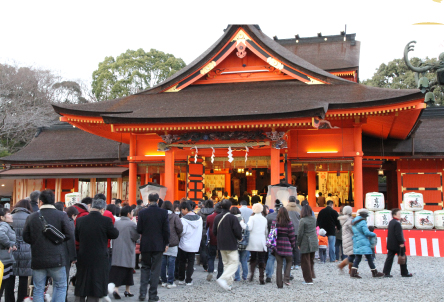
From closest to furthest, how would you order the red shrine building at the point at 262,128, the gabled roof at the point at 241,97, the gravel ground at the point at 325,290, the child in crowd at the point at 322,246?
the gravel ground at the point at 325,290
the child in crowd at the point at 322,246
the gabled roof at the point at 241,97
the red shrine building at the point at 262,128

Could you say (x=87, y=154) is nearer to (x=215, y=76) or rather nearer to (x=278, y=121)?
(x=215, y=76)

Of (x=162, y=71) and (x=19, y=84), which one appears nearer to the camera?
(x=19, y=84)

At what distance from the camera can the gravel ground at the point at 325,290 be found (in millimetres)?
7566

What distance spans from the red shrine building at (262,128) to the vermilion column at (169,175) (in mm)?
38

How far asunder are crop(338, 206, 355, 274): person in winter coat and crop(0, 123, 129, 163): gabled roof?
12838 mm

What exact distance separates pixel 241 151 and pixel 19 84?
26.0 metres

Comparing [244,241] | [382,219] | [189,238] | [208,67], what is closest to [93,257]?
[189,238]

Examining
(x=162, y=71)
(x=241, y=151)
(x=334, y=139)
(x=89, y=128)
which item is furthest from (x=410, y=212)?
(x=162, y=71)

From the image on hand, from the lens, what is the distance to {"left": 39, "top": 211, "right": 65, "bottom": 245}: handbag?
5742mm

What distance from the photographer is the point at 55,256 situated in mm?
5824

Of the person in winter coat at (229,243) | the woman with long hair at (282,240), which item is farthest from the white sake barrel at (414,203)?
the person in winter coat at (229,243)

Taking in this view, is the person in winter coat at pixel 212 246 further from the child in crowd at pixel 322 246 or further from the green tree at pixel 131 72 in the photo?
the green tree at pixel 131 72

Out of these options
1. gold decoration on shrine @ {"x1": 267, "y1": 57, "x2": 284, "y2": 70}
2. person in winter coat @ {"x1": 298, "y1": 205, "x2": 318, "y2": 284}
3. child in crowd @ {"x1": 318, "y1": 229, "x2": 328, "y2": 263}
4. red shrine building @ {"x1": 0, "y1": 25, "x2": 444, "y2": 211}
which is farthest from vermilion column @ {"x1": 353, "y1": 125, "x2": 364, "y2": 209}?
person in winter coat @ {"x1": 298, "y1": 205, "x2": 318, "y2": 284}

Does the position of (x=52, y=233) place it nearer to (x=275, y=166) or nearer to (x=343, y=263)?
(x=343, y=263)
